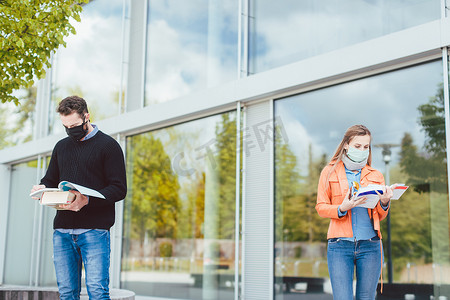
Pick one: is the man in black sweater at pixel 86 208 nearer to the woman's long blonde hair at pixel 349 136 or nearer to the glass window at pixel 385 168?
the woman's long blonde hair at pixel 349 136

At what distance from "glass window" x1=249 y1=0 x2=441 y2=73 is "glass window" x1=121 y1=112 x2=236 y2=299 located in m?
1.21

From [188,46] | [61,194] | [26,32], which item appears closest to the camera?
[61,194]

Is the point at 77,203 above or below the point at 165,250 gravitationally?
above

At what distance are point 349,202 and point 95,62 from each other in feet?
27.4

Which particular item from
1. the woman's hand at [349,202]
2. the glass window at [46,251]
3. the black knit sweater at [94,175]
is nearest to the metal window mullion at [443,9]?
the woman's hand at [349,202]

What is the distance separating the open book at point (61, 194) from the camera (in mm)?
3051

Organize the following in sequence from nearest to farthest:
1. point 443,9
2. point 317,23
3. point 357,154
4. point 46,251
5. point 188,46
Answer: point 357,154 → point 443,9 → point 317,23 → point 188,46 → point 46,251

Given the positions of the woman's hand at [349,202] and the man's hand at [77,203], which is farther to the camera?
the woman's hand at [349,202]

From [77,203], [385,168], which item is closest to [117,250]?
[77,203]

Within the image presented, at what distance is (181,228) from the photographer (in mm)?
9383

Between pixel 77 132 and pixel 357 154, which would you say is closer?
pixel 77 132

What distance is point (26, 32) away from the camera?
577cm

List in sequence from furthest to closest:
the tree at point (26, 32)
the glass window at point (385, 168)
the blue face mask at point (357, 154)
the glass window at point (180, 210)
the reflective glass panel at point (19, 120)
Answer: the reflective glass panel at point (19, 120) < the glass window at point (180, 210) < the glass window at point (385, 168) < the tree at point (26, 32) < the blue face mask at point (357, 154)

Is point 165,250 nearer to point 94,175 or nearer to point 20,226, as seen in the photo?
point 20,226
